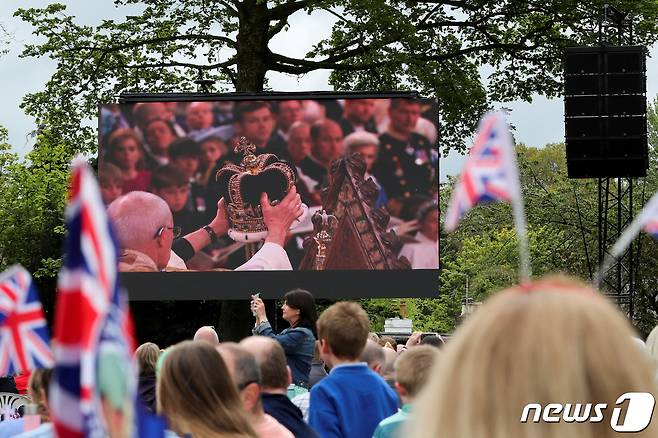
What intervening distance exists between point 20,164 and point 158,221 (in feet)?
65.6

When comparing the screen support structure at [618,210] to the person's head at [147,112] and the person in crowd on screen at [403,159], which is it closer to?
the person in crowd on screen at [403,159]

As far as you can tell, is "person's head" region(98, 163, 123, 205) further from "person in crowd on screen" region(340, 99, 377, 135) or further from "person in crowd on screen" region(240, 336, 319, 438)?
"person in crowd on screen" region(240, 336, 319, 438)

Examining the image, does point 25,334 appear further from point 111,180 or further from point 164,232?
point 111,180

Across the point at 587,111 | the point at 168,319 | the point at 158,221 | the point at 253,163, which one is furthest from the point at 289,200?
the point at 168,319

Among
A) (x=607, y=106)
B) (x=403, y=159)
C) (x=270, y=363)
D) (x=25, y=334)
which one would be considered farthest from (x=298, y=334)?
(x=403, y=159)

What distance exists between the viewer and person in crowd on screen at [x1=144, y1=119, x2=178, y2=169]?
19641mm

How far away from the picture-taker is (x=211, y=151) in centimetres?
1969

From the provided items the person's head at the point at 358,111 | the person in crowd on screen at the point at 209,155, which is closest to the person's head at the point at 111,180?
the person in crowd on screen at the point at 209,155

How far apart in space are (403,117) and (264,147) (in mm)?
2226

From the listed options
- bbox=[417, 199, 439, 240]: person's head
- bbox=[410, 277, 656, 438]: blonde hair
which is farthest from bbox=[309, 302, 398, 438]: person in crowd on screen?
bbox=[417, 199, 439, 240]: person's head

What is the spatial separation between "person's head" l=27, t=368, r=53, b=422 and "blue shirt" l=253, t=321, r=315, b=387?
116 inches

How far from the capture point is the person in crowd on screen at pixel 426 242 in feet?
63.2

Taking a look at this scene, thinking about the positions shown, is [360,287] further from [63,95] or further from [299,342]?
[299,342]

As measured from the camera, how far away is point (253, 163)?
1958 cm
